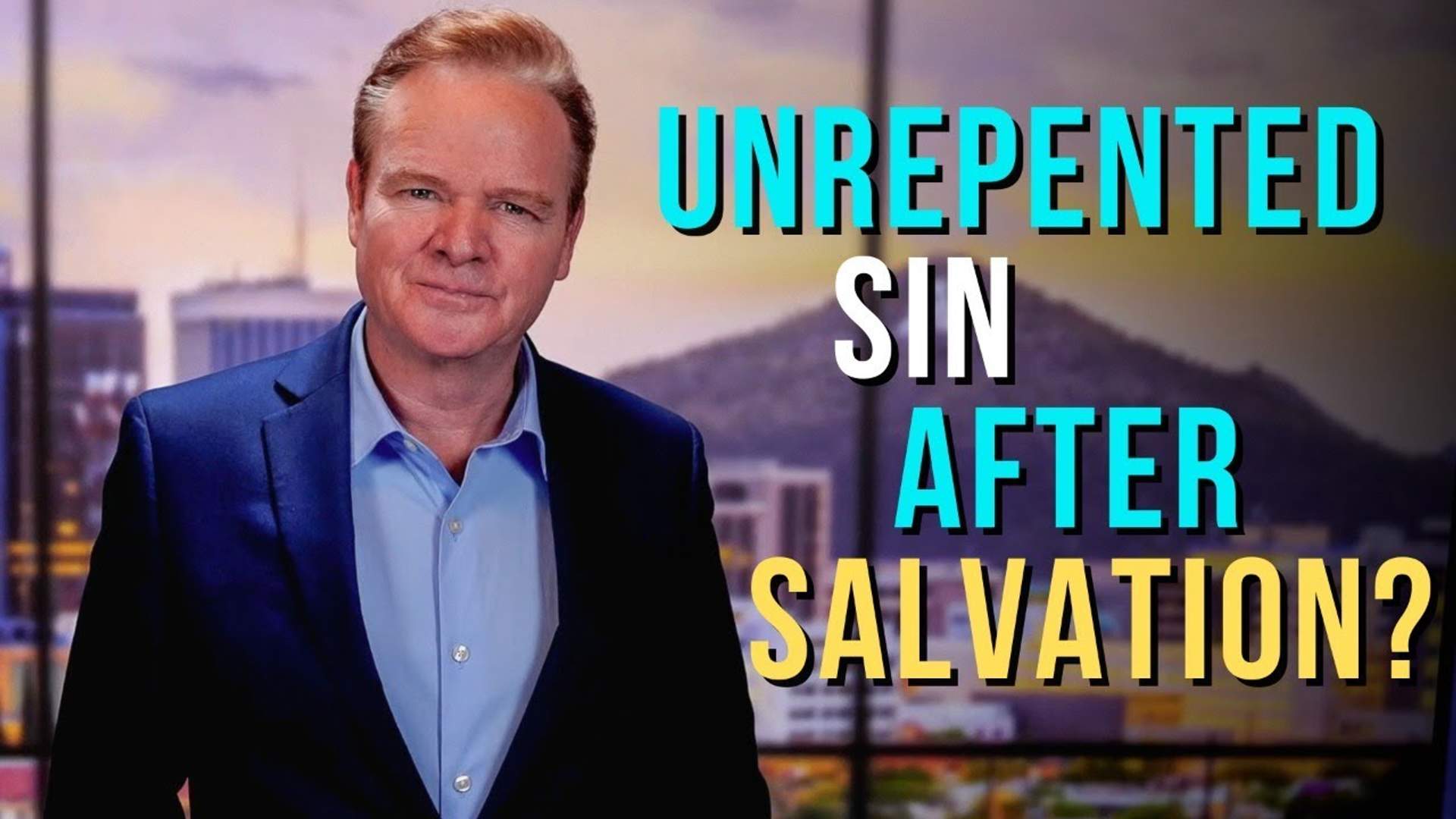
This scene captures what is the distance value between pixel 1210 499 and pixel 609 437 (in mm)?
2048

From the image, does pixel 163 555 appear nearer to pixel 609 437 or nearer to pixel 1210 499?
pixel 609 437

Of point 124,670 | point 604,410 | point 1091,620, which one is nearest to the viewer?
point 124,670

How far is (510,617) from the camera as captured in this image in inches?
56.7

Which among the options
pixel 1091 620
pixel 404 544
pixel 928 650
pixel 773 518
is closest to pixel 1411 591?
pixel 1091 620

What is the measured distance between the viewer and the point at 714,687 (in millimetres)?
1569

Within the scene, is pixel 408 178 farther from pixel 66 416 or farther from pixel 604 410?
pixel 66 416

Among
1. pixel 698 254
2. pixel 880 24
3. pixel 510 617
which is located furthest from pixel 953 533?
pixel 510 617

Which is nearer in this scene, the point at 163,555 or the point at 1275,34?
the point at 163,555

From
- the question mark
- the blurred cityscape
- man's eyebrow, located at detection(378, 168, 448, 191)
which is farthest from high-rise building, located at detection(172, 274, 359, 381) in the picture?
the question mark

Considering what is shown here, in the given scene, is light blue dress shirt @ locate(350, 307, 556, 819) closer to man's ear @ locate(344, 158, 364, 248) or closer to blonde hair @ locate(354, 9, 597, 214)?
man's ear @ locate(344, 158, 364, 248)

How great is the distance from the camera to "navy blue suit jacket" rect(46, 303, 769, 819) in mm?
1348

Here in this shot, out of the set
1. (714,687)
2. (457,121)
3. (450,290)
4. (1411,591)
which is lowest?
(1411,591)

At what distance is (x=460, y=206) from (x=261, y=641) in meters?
0.39

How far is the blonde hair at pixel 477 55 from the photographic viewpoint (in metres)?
1.41
